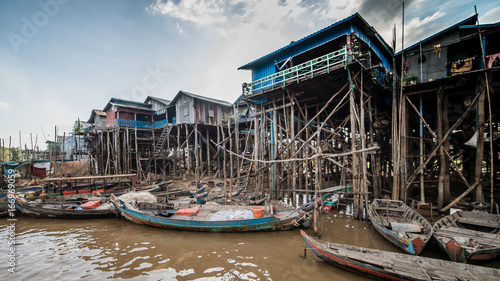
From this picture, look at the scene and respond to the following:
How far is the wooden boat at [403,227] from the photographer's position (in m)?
5.67

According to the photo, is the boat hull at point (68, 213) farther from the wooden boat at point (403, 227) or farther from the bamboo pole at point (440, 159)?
the bamboo pole at point (440, 159)

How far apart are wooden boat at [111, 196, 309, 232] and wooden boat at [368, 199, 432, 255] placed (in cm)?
280

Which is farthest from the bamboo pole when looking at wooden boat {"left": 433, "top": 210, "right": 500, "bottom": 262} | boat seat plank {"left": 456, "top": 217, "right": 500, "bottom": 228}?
boat seat plank {"left": 456, "top": 217, "right": 500, "bottom": 228}

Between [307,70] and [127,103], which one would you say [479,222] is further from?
[127,103]

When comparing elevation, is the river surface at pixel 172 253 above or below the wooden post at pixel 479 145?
below

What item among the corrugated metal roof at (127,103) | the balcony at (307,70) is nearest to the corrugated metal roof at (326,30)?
the balcony at (307,70)

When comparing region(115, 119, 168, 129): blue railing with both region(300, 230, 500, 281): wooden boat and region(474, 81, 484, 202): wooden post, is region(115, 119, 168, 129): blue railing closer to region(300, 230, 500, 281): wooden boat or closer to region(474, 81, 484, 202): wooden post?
region(300, 230, 500, 281): wooden boat

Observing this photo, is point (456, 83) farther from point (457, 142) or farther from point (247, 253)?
point (247, 253)

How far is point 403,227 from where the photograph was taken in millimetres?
6836

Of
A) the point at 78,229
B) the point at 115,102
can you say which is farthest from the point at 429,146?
the point at 115,102

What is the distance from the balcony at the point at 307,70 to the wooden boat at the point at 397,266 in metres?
8.08

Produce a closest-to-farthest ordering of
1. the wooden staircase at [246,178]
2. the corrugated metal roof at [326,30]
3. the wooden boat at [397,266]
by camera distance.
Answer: the wooden boat at [397,266] → the corrugated metal roof at [326,30] → the wooden staircase at [246,178]

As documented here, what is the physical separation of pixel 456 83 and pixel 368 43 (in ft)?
16.3

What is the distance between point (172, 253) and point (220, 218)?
2.29m
